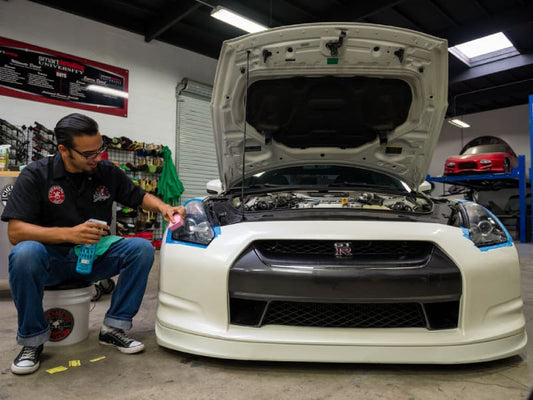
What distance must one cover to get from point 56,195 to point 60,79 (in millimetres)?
4513

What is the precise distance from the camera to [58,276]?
1548mm

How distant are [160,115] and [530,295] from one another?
18.3 ft

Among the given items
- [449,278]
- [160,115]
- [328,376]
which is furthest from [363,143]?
[160,115]

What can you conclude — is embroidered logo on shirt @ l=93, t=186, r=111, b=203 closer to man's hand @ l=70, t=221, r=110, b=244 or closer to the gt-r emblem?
man's hand @ l=70, t=221, r=110, b=244

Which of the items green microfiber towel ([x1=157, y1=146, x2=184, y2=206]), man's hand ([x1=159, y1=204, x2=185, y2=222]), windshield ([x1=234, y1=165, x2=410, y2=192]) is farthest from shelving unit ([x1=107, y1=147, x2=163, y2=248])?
man's hand ([x1=159, y1=204, x2=185, y2=222])

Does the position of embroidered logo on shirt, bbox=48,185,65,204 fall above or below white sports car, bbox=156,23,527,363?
above

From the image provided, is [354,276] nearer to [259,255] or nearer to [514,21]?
[259,255]

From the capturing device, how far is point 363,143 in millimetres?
2436

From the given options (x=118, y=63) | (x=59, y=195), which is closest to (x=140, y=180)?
(x=118, y=63)

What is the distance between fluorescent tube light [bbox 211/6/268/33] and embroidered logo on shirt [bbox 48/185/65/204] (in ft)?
13.2

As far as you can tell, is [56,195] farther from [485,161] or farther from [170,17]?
[485,161]

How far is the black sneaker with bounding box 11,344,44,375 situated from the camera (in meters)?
1.30

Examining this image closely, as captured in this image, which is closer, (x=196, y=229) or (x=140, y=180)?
(x=196, y=229)

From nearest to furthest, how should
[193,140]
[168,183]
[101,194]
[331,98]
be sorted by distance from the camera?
[101,194] → [331,98] → [168,183] → [193,140]
